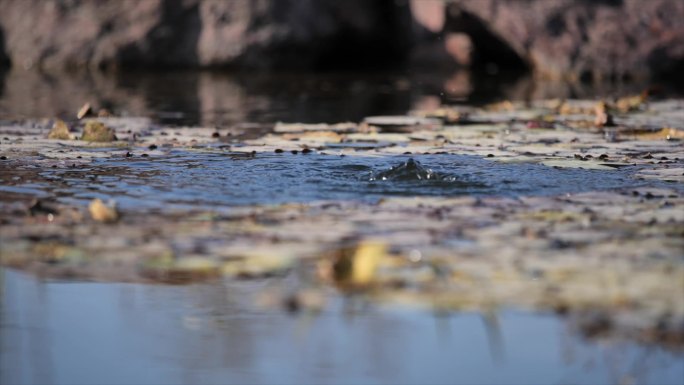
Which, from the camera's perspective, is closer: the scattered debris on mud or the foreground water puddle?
the scattered debris on mud

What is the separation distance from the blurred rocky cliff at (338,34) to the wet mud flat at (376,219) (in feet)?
11.2

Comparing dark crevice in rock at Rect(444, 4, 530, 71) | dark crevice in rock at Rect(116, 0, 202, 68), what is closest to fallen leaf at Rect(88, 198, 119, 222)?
dark crevice in rock at Rect(444, 4, 530, 71)

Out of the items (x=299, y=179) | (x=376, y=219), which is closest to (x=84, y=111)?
(x=299, y=179)

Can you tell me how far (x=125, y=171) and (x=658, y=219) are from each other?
159cm

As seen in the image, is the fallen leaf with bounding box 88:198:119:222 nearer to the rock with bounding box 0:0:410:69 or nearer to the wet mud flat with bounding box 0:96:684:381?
the wet mud flat with bounding box 0:96:684:381

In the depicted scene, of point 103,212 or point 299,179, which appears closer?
point 103,212

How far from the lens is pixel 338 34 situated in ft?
30.2

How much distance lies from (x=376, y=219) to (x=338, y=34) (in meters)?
6.55

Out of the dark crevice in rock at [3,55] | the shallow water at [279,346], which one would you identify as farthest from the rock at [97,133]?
the dark crevice in rock at [3,55]

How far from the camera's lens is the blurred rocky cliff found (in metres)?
7.80

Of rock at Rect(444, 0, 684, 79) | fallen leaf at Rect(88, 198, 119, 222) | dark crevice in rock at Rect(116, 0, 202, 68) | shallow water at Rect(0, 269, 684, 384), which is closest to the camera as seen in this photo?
shallow water at Rect(0, 269, 684, 384)

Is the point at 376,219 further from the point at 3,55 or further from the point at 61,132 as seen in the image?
the point at 3,55

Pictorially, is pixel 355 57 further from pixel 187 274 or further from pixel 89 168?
pixel 187 274

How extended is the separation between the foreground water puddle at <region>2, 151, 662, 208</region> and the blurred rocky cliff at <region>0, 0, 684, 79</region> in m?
4.23
